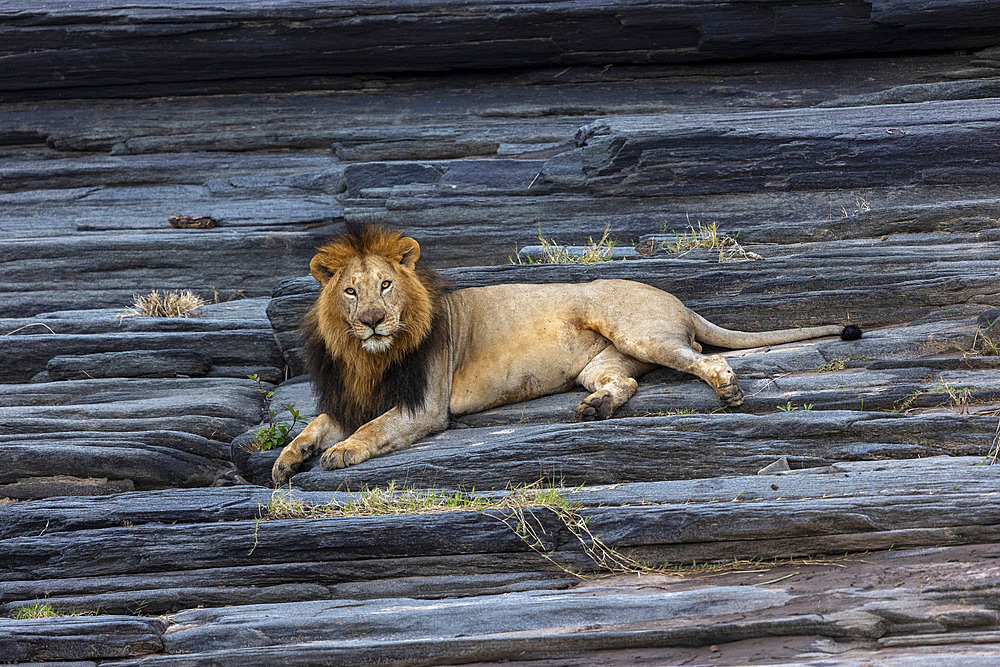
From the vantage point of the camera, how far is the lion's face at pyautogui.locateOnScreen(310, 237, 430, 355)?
6965 millimetres

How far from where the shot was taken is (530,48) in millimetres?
12297

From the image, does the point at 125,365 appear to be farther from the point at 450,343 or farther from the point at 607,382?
the point at 607,382

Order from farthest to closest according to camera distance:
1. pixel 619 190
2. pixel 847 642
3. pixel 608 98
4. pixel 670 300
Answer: pixel 608 98
pixel 619 190
pixel 670 300
pixel 847 642

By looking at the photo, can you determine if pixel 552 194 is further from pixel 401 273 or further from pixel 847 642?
pixel 847 642

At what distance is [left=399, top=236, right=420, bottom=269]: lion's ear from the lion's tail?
1.99 metres

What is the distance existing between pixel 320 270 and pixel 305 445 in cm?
118

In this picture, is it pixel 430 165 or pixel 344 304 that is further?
pixel 430 165

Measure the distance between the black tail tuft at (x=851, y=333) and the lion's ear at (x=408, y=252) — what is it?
2.91 meters

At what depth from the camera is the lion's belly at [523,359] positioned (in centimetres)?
737

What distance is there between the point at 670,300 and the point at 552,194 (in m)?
3.16

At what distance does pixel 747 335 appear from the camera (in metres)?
7.54

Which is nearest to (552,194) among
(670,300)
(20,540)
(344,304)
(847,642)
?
(670,300)

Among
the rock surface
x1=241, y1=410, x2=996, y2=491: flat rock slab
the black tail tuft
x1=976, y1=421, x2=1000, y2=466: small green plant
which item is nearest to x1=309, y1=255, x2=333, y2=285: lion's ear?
the rock surface

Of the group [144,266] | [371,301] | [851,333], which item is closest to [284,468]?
[371,301]
